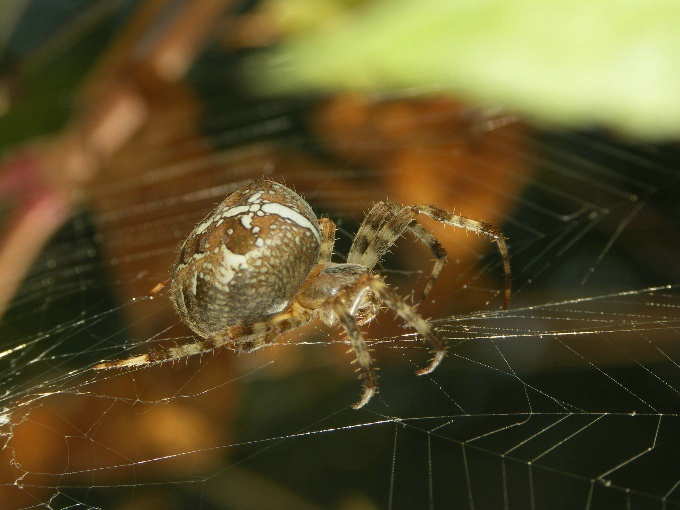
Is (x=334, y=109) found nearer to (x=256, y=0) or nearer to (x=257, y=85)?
(x=257, y=85)

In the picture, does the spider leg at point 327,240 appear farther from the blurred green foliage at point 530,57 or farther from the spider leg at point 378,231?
the blurred green foliage at point 530,57

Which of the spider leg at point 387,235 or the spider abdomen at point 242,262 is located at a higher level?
the spider abdomen at point 242,262

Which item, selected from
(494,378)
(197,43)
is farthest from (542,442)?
(197,43)

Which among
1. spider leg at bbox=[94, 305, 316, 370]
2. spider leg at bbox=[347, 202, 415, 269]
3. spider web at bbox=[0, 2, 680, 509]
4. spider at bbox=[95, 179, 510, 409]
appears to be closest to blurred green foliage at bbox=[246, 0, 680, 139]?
spider web at bbox=[0, 2, 680, 509]

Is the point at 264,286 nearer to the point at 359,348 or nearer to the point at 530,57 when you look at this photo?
the point at 359,348

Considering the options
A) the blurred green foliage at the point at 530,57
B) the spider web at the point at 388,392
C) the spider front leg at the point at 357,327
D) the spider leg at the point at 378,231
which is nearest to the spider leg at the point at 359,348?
the spider front leg at the point at 357,327

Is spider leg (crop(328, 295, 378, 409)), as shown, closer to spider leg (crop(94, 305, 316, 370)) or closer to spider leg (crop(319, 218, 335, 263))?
spider leg (crop(94, 305, 316, 370))
